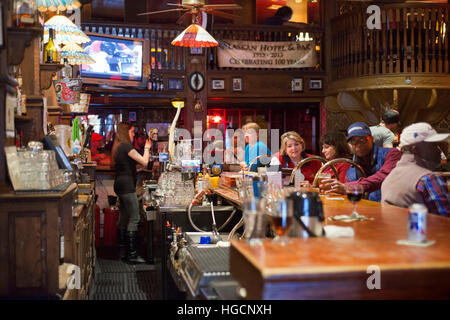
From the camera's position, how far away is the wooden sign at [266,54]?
11688 mm

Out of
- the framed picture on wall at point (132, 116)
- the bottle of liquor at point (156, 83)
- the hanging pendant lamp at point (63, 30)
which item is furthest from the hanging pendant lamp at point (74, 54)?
the framed picture on wall at point (132, 116)

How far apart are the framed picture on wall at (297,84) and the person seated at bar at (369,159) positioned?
7478 millimetres

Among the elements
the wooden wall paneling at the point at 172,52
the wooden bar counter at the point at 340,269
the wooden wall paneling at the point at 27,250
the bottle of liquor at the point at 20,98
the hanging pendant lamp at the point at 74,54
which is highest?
the wooden wall paneling at the point at 172,52

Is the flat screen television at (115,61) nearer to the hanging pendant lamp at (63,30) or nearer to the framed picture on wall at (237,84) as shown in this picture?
the framed picture on wall at (237,84)

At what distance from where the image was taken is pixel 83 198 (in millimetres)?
4859

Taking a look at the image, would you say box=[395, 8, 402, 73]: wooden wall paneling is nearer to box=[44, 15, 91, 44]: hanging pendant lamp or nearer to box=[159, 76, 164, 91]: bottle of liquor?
box=[159, 76, 164, 91]: bottle of liquor

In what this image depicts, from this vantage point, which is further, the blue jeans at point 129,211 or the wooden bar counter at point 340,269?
the blue jeans at point 129,211

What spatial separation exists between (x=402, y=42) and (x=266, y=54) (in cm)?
287

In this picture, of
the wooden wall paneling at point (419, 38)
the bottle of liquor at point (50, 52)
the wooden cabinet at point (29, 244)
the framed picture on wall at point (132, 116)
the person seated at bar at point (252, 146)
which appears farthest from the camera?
the framed picture on wall at point (132, 116)

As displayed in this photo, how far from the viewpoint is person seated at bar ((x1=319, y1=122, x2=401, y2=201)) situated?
4031 mm

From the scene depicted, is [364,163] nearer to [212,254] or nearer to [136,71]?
[212,254]

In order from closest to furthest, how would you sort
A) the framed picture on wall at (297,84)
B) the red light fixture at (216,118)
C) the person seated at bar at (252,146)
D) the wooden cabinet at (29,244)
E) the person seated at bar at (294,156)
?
the wooden cabinet at (29,244) < the person seated at bar at (294,156) < the person seated at bar at (252,146) < the framed picture on wall at (297,84) < the red light fixture at (216,118)

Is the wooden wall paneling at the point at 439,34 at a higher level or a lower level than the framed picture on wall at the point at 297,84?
higher

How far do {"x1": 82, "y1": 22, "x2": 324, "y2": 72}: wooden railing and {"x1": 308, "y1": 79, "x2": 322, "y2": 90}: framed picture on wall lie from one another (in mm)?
329
